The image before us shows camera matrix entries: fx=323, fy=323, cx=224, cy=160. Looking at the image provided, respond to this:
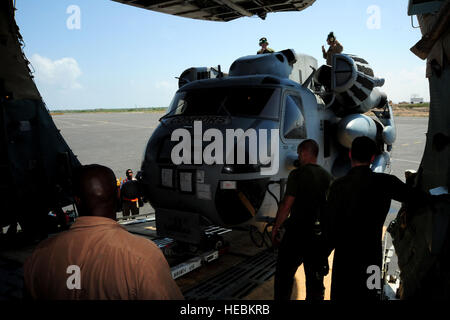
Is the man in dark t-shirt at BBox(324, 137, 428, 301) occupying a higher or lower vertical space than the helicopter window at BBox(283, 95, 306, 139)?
lower

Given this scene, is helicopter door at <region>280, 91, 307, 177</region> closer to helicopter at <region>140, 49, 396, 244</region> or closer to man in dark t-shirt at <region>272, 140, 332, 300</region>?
helicopter at <region>140, 49, 396, 244</region>

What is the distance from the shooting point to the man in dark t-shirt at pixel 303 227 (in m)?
3.65

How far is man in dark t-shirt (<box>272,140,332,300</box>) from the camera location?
3.65 metres

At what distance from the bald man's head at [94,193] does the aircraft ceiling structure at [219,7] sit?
613 cm

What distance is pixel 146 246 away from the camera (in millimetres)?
1635

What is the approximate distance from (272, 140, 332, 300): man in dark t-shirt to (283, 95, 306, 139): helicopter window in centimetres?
146

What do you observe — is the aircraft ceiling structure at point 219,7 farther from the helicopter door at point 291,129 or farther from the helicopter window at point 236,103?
the helicopter door at point 291,129

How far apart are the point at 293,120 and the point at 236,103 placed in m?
1.02

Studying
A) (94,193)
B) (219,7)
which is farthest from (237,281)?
(219,7)

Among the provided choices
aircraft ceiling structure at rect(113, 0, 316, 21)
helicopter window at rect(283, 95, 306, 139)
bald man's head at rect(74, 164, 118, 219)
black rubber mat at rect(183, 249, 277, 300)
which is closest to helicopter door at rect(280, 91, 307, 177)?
helicopter window at rect(283, 95, 306, 139)

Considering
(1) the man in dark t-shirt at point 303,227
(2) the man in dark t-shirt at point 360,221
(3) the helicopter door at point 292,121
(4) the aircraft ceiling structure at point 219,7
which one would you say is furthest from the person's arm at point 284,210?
(4) the aircraft ceiling structure at point 219,7

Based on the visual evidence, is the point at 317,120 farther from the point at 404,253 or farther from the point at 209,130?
the point at 404,253

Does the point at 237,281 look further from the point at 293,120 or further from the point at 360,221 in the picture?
the point at 293,120
